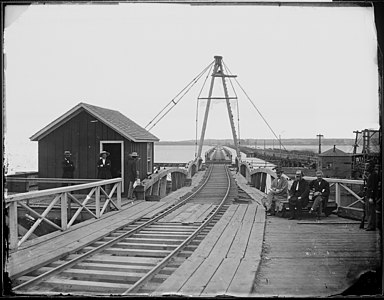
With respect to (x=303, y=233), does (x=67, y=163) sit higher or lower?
higher

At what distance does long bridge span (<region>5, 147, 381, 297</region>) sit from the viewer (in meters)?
4.02

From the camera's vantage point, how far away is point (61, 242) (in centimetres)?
646

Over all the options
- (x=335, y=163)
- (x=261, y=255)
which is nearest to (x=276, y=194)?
(x=261, y=255)

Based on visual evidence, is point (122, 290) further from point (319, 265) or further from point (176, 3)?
point (176, 3)

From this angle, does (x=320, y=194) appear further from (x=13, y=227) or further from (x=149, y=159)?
(x=149, y=159)

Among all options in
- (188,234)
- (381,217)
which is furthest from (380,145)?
(188,234)

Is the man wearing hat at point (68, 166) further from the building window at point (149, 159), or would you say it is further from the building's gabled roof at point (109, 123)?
the building window at point (149, 159)

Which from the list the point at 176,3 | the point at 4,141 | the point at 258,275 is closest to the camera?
the point at 4,141

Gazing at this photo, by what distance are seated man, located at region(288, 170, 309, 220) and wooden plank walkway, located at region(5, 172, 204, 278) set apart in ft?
11.2

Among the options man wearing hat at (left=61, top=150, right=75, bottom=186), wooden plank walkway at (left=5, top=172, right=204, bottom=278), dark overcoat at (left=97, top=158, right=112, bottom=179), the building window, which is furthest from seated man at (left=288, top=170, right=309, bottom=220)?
the building window

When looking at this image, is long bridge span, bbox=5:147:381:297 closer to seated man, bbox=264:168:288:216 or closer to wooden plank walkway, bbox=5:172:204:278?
wooden plank walkway, bbox=5:172:204:278

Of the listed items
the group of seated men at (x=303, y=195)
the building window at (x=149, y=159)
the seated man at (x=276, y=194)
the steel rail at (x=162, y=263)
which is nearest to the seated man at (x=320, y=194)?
the group of seated men at (x=303, y=195)

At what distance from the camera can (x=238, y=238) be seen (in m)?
6.84

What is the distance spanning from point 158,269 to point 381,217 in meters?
2.87
